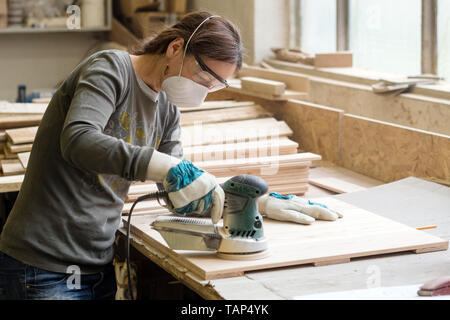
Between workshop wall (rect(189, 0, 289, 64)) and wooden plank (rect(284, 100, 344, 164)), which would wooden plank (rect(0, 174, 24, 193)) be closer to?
wooden plank (rect(284, 100, 344, 164))

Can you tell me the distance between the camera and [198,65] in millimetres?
2207

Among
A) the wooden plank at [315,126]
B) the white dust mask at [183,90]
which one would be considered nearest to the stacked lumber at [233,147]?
the wooden plank at [315,126]

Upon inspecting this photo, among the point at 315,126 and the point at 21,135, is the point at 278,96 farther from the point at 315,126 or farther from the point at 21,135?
the point at 21,135

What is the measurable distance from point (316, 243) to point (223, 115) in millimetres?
1981

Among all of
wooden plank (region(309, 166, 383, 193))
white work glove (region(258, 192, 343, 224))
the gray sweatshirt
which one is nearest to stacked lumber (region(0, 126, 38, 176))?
the gray sweatshirt

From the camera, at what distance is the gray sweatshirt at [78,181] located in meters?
2.01

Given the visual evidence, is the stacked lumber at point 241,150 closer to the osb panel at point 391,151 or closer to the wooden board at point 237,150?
the wooden board at point 237,150

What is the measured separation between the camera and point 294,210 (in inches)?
100

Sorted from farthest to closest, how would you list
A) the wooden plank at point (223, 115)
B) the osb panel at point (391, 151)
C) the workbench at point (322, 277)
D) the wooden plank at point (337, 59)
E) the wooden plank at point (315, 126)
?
the wooden plank at point (337, 59)
the wooden plank at point (223, 115)
the wooden plank at point (315, 126)
the osb panel at point (391, 151)
the workbench at point (322, 277)

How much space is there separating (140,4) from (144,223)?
169 inches

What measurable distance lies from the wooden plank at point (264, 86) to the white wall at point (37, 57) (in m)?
3.06

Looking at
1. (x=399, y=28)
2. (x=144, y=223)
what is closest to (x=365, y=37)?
(x=399, y=28)

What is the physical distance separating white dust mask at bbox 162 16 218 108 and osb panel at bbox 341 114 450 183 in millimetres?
1320

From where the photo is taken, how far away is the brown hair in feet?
7.05
